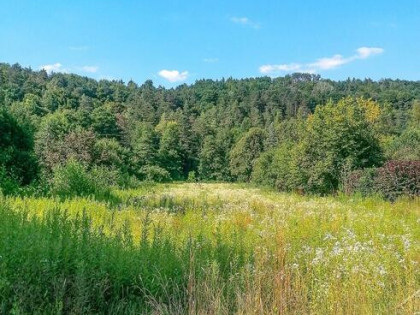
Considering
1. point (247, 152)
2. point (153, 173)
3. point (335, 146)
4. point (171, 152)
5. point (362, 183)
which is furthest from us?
point (171, 152)

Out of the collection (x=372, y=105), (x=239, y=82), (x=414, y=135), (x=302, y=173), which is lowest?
(x=302, y=173)

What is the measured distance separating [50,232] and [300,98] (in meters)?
89.6

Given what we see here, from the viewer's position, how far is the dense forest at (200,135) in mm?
19031

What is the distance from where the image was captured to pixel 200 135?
247ft

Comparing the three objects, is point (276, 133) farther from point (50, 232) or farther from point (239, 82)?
point (239, 82)

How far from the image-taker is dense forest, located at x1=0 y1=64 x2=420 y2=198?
1903cm

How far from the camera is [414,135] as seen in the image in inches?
1775

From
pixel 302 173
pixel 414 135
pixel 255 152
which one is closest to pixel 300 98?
pixel 255 152

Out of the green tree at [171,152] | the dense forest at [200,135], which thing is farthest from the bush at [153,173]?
the green tree at [171,152]

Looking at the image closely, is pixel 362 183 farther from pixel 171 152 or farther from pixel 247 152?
pixel 171 152

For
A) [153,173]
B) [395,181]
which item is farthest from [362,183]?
[153,173]

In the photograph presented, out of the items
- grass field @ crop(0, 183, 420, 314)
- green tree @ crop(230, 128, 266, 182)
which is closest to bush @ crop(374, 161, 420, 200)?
grass field @ crop(0, 183, 420, 314)

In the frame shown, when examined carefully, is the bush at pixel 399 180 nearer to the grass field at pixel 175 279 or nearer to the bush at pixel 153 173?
the grass field at pixel 175 279

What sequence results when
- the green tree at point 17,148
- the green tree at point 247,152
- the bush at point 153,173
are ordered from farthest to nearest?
the green tree at point 247,152
the bush at point 153,173
the green tree at point 17,148
